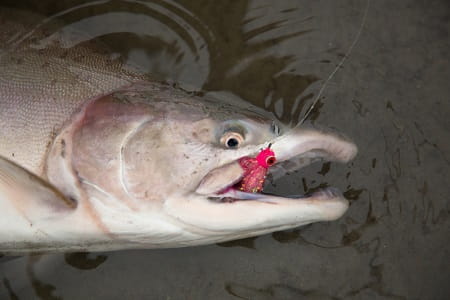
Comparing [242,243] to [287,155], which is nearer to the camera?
[287,155]

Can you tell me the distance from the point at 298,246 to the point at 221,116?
1161mm

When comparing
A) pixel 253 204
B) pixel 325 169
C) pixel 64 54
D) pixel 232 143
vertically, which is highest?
pixel 64 54

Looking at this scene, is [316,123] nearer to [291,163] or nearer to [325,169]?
[325,169]

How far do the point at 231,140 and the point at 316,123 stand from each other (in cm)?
103

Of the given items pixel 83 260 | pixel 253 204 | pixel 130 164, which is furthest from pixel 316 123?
pixel 83 260

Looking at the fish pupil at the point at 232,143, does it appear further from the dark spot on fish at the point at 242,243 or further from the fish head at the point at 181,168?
the dark spot on fish at the point at 242,243

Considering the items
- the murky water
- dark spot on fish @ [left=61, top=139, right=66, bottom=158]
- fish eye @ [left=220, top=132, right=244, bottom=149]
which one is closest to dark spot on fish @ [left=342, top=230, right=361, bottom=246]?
the murky water

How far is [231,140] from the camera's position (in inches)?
99.8

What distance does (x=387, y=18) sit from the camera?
360cm

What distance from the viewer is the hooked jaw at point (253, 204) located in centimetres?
246

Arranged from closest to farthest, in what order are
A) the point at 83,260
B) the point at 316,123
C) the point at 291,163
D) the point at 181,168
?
the point at 181,168
the point at 291,163
the point at 83,260
the point at 316,123

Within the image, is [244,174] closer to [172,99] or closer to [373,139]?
[172,99]

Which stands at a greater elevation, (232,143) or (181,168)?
(232,143)

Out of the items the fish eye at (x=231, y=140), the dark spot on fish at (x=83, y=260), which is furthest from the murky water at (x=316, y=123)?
the fish eye at (x=231, y=140)
